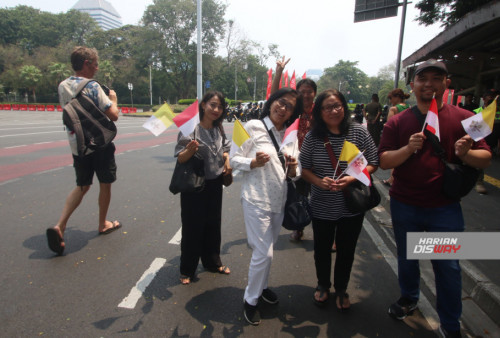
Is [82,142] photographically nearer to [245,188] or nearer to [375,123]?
[245,188]

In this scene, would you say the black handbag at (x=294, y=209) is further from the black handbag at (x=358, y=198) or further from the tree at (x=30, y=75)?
the tree at (x=30, y=75)

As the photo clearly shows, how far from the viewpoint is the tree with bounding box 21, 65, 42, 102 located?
49312 mm

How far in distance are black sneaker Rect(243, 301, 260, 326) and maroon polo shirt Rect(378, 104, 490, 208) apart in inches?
56.5

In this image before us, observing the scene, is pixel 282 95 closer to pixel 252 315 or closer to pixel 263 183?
pixel 263 183

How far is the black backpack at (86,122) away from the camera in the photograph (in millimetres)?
3307

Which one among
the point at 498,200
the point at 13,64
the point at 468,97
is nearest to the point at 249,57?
the point at 13,64

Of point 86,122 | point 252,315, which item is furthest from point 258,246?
point 86,122

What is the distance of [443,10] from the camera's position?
11484mm

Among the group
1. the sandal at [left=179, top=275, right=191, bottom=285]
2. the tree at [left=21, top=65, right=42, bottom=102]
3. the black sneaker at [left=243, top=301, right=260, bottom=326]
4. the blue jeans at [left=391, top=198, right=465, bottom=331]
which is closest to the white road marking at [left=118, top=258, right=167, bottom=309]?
the sandal at [left=179, top=275, right=191, bottom=285]

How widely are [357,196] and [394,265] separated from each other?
5.21 feet

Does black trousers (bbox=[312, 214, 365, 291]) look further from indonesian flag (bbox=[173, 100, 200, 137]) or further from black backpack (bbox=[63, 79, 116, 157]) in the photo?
black backpack (bbox=[63, 79, 116, 157])

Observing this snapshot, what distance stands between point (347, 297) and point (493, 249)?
1.44 meters

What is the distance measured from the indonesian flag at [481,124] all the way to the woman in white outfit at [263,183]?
119cm

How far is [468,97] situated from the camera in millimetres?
9438
